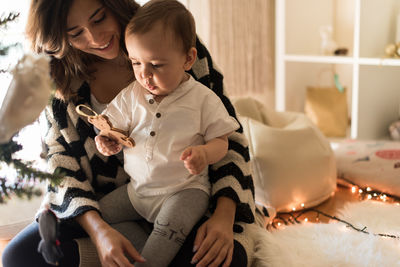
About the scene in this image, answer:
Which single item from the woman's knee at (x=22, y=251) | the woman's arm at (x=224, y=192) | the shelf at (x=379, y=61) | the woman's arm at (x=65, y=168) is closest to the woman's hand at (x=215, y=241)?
the woman's arm at (x=224, y=192)

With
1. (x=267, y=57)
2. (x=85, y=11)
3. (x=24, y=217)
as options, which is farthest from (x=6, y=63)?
(x=267, y=57)

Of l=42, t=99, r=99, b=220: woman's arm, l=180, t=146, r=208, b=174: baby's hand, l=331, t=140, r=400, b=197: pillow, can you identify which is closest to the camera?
l=180, t=146, r=208, b=174: baby's hand

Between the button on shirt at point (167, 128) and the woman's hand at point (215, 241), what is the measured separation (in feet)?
0.33

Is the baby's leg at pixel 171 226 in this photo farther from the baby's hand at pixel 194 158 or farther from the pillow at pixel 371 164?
the pillow at pixel 371 164

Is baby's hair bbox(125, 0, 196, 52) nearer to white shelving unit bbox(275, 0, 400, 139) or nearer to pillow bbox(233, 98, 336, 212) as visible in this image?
pillow bbox(233, 98, 336, 212)

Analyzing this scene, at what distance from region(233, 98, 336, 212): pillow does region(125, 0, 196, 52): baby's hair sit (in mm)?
817

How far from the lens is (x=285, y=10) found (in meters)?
2.73

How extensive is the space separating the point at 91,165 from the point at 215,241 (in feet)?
1.53

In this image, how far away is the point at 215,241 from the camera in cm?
113

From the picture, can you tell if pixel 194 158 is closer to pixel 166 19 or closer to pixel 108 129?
pixel 108 129

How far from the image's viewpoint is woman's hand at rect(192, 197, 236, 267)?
1.10 meters

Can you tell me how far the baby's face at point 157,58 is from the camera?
1.11m

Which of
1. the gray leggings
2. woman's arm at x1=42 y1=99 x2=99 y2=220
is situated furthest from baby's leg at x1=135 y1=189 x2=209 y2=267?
woman's arm at x1=42 y1=99 x2=99 y2=220

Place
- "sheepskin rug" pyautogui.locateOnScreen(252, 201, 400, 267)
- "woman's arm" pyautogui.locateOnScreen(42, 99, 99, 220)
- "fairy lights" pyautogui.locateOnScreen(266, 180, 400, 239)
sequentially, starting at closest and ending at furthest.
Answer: "woman's arm" pyautogui.locateOnScreen(42, 99, 99, 220), "sheepskin rug" pyautogui.locateOnScreen(252, 201, 400, 267), "fairy lights" pyautogui.locateOnScreen(266, 180, 400, 239)
